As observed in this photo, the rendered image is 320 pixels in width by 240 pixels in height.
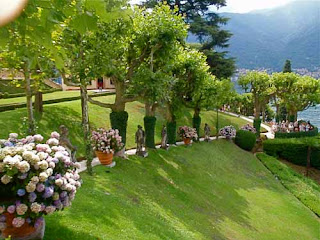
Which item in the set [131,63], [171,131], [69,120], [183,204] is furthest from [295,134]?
[183,204]

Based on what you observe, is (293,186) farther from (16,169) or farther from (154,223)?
(16,169)

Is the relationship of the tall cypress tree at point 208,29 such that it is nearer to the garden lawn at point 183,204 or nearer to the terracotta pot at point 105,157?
the garden lawn at point 183,204

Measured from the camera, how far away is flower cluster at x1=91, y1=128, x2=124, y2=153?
15117 millimetres

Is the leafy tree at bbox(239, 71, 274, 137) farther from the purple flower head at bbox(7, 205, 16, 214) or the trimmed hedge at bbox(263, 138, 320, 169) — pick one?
the purple flower head at bbox(7, 205, 16, 214)


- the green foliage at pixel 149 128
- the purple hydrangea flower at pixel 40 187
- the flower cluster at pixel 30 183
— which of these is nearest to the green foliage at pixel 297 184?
the green foliage at pixel 149 128

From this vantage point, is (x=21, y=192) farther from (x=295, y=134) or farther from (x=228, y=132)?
(x=295, y=134)

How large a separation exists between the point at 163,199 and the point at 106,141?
12.9 feet

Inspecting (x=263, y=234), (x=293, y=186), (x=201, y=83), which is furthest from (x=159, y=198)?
(x=293, y=186)

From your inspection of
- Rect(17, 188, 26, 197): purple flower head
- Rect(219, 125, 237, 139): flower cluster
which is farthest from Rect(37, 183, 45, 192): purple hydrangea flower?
Rect(219, 125, 237, 139): flower cluster

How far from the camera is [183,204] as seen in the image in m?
14.1

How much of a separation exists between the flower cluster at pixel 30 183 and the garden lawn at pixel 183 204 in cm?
102

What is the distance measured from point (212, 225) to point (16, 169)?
912cm

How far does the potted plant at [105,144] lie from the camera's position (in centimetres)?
1512

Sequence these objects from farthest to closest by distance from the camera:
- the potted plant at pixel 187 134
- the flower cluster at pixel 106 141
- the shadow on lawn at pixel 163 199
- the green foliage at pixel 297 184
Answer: the potted plant at pixel 187 134 → the green foliage at pixel 297 184 → the flower cluster at pixel 106 141 → the shadow on lawn at pixel 163 199
